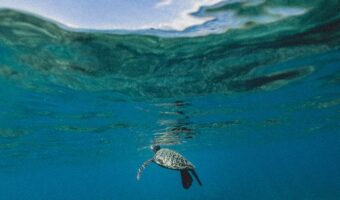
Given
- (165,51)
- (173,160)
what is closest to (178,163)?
(173,160)

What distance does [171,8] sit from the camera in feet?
31.5

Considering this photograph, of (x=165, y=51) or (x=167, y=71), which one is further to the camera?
(x=167, y=71)

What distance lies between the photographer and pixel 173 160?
38.2ft

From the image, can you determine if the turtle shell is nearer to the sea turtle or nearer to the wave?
the sea turtle

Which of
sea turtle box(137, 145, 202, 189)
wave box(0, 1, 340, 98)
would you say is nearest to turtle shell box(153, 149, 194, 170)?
sea turtle box(137, 145, 202, 189)

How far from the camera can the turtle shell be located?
11.5 m

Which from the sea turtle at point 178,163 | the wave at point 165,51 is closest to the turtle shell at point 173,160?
the sea turtle at point 178,163

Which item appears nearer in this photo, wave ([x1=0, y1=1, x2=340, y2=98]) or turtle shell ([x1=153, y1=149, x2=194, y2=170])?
wave ([x1=0, y1=1, x2=340, y2=98])

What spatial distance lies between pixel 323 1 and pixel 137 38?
6.52m

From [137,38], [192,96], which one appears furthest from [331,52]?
[137,38]

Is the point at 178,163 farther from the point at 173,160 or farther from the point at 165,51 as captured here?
the point at 165,51

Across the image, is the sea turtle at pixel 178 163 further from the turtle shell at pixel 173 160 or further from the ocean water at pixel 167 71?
the ocean water at pixel 167 71

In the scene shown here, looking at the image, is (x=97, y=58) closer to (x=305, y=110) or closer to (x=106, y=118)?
(x=106, y=118)

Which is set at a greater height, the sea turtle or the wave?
the wave
